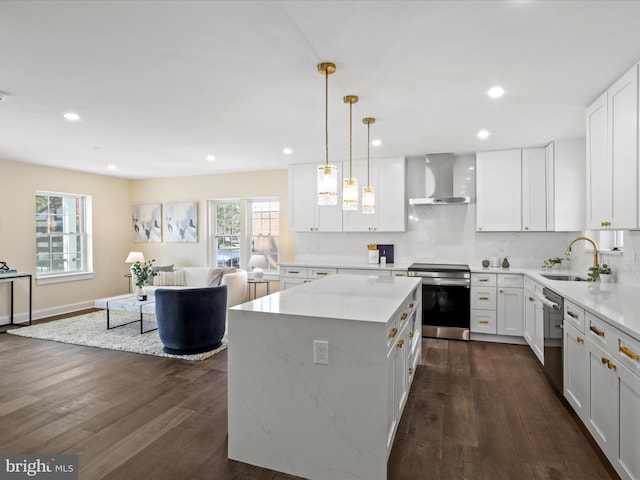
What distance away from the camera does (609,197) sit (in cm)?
288

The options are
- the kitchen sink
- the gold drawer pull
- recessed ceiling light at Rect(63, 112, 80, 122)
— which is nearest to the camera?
the gold drawer pull

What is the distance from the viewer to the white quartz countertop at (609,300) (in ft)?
6.41

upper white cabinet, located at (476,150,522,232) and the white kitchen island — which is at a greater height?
upper white cabinet, located at (476,150,522,232)

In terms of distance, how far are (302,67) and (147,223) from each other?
19.8ft

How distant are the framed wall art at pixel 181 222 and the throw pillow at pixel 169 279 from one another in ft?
3.23

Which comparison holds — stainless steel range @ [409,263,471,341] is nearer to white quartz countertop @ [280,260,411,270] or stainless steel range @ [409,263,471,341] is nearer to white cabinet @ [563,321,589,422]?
white quartz countertop @ [280,260,411,270]

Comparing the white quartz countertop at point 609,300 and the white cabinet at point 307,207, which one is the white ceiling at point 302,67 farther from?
the white quartz countertop at point 609,300

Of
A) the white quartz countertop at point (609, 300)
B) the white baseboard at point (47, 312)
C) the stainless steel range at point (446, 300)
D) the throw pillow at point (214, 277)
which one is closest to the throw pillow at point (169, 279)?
the throw pillow at point (214, 277)

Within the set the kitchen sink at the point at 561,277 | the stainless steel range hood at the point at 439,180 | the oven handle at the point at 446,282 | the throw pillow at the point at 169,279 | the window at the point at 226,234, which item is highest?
the stainless steel range hood at the point at 439,180

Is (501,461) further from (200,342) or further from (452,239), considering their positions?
(452,239)

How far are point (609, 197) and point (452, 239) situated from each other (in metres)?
2.62

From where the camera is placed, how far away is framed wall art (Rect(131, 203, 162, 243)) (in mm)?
7480

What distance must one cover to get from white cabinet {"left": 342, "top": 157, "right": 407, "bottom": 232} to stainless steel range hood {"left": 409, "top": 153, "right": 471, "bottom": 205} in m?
0.25

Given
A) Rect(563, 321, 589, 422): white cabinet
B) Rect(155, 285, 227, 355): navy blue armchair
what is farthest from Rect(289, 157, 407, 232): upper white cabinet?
Rect(563, 321, 589, 422): white cabinet
